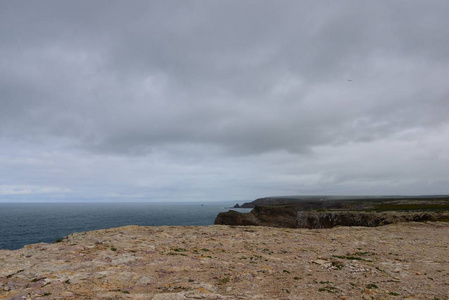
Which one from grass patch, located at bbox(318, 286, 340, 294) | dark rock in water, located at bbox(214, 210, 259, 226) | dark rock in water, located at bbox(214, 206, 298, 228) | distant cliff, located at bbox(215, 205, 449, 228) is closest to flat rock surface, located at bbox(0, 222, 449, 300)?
grass patch, located at bbox(318, 286, 340, 294)

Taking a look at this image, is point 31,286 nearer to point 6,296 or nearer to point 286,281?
point 6,296

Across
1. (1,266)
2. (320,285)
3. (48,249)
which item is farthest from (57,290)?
(320,285)

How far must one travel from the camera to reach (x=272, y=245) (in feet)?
55.4

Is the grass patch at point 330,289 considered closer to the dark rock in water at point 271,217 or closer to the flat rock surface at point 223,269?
the flat rock surface at point 223,269

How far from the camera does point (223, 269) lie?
11414 mm

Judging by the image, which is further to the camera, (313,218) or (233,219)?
(313,218)

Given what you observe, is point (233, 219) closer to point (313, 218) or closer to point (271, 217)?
point (271, 217)

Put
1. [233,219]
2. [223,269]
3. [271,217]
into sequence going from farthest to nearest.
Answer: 1. [271,217]
2. [233,219]
3. [223,269]

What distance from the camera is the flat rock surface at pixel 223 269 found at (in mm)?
8703

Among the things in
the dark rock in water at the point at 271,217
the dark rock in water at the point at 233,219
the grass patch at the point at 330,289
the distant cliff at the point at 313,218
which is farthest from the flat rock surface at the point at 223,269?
the dark rock in water at the point at 271,217

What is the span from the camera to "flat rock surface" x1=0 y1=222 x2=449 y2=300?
870 centimetres

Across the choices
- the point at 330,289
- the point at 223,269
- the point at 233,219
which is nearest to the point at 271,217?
the point at 233,219

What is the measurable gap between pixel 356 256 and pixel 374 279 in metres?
4.00

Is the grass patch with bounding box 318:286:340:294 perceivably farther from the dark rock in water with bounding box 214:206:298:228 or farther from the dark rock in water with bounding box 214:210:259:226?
the dark rock in water with bounding box 214:206:298:228
